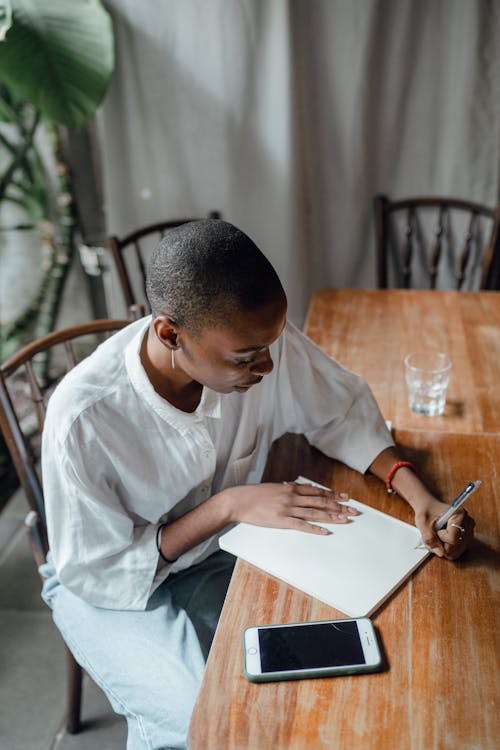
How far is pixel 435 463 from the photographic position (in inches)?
46.2

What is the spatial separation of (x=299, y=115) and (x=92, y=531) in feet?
5.53

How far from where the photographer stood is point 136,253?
218cm

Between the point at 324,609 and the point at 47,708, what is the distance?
1065mm

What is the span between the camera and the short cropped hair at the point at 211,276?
0.88 metres

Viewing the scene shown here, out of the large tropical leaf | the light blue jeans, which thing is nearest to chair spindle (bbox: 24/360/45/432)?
the light blue jeans

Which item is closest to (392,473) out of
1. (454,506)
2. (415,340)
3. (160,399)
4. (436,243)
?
(454,506)

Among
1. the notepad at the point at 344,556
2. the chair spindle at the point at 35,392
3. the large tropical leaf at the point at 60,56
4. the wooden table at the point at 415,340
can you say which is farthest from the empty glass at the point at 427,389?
the large tropical leaf at the point at 60,56

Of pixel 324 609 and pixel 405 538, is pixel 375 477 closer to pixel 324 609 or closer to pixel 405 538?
pixel 405 538

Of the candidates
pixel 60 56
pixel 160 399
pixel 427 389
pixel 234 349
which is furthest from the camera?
pixel 60 56

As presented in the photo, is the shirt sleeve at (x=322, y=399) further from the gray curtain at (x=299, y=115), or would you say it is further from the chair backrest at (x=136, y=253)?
the gray curtain at (x=299, y=115)

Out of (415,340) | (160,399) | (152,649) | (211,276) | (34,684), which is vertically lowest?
(34,684)

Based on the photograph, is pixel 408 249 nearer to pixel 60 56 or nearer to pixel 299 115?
pixel 299 115

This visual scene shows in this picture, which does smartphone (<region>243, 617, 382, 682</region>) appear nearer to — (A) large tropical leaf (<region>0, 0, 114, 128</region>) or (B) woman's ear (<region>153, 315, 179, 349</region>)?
(B) woman's ear (<region>153, 315, 179, 349</region>)

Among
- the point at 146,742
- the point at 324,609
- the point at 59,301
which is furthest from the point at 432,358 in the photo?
the point at 59,301
